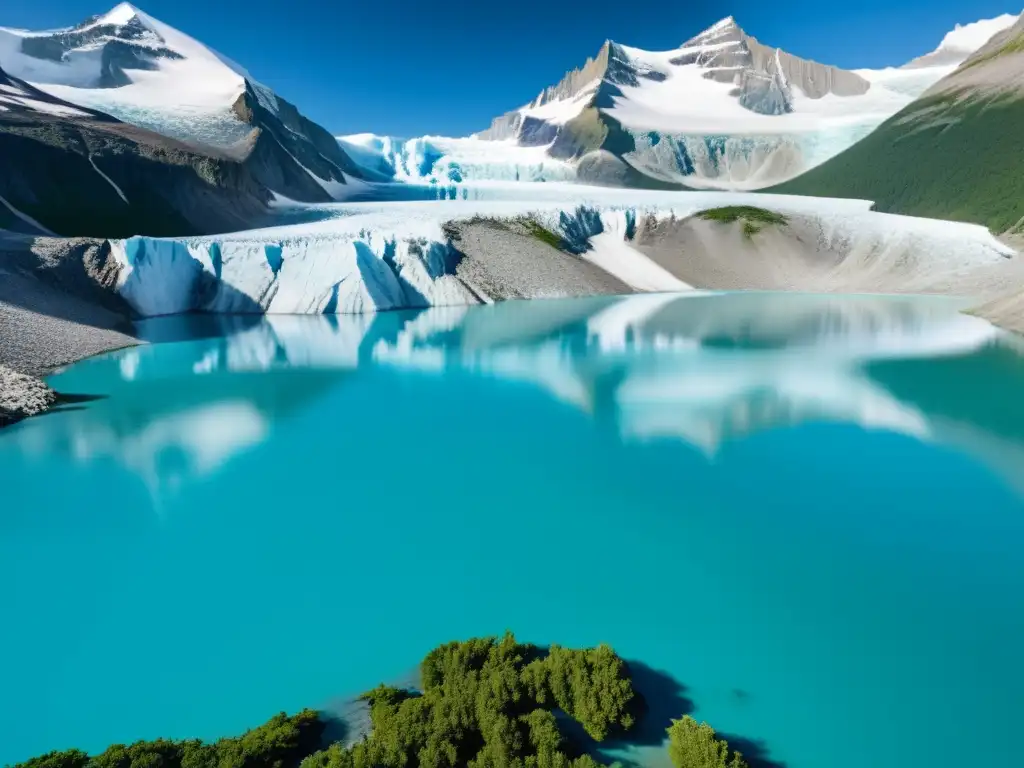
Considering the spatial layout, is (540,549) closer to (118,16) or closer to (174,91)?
(174,91)

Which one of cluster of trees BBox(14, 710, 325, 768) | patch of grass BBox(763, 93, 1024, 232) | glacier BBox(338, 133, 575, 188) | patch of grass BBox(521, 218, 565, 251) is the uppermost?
glacier BBox(338, 133, 575, 188)

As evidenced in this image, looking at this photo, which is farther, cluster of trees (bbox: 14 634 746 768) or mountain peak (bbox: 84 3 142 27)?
mountain peak (bbox: 84 3 142 27)

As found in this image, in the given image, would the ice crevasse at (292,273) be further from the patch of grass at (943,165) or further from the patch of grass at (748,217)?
the patch of grass at (943,165)

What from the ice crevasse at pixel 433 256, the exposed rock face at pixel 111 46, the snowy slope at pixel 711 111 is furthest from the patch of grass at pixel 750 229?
the exposed rock face at pixel 111 46

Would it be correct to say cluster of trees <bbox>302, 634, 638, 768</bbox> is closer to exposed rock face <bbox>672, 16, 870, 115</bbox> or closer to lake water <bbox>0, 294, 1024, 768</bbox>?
lake water <bbox>0, 294, 1024, 768</bbox>

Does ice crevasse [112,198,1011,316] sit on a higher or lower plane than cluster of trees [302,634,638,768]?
higher

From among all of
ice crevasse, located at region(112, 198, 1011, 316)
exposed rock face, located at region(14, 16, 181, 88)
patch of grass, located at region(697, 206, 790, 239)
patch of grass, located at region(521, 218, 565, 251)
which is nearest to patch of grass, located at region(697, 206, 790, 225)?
patch of grass, located at region(697, 206, 790, 239)

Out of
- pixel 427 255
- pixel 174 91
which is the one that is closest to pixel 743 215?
pixel 427 255
